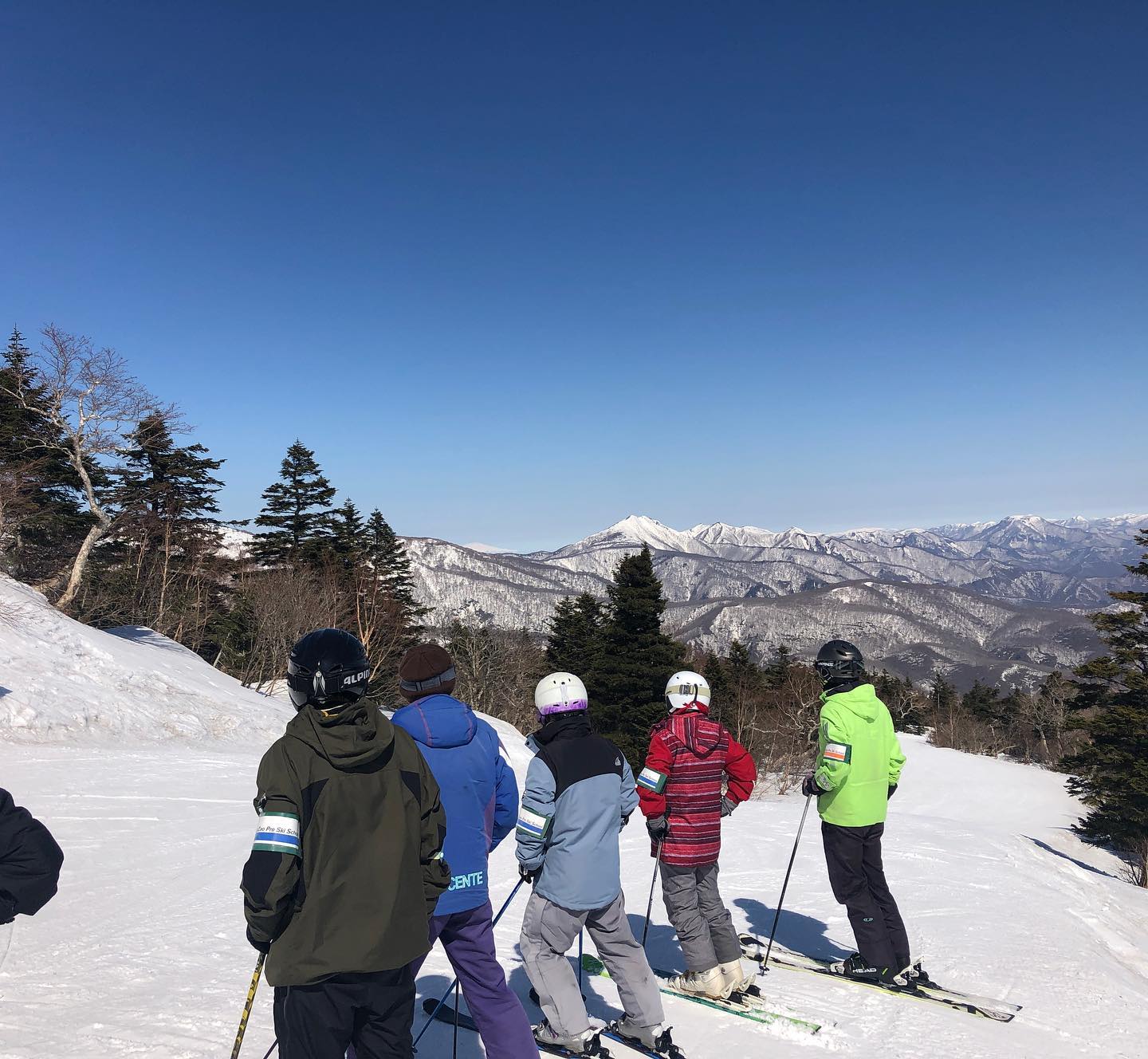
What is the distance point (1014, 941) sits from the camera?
20.6 feet

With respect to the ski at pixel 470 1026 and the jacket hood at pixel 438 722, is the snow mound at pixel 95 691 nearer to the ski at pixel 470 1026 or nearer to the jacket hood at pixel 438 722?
the ski at pixel 470 1026

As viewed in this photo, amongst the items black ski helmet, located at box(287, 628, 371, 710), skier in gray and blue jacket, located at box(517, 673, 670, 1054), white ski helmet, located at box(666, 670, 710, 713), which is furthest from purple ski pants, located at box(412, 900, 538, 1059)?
white ski helmet, located at box(666, 670, 710, 713)

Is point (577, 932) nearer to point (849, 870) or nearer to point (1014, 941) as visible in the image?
point (849, 870)

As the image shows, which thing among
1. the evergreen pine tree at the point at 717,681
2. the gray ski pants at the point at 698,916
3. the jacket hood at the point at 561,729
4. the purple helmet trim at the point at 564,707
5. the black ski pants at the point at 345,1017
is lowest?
the evergreen pine tree at the point at 717,681

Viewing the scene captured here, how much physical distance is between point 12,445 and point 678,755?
32.4m

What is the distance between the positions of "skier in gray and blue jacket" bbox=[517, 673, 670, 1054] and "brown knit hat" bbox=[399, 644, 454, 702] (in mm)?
588

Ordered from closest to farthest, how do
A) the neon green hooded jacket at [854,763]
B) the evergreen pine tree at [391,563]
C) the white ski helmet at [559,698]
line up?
the white ski helmet at [559,698], the neon green hooded jacket at [854,763], the evergreen pine tree at [391,563]

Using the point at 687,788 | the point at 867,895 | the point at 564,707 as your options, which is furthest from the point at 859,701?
the point at 564,707

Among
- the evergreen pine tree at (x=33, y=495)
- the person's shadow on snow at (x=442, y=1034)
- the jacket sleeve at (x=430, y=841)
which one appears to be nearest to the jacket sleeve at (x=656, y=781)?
the person's shadow on snow at (x=442, y=1034)

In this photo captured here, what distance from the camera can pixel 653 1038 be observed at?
3.86m

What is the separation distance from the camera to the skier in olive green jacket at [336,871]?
232 cm

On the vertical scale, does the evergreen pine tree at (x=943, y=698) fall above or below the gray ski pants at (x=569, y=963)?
below

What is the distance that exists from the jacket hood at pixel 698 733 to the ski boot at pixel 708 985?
1.42m

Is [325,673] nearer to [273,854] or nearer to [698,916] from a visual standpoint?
[273,854]
